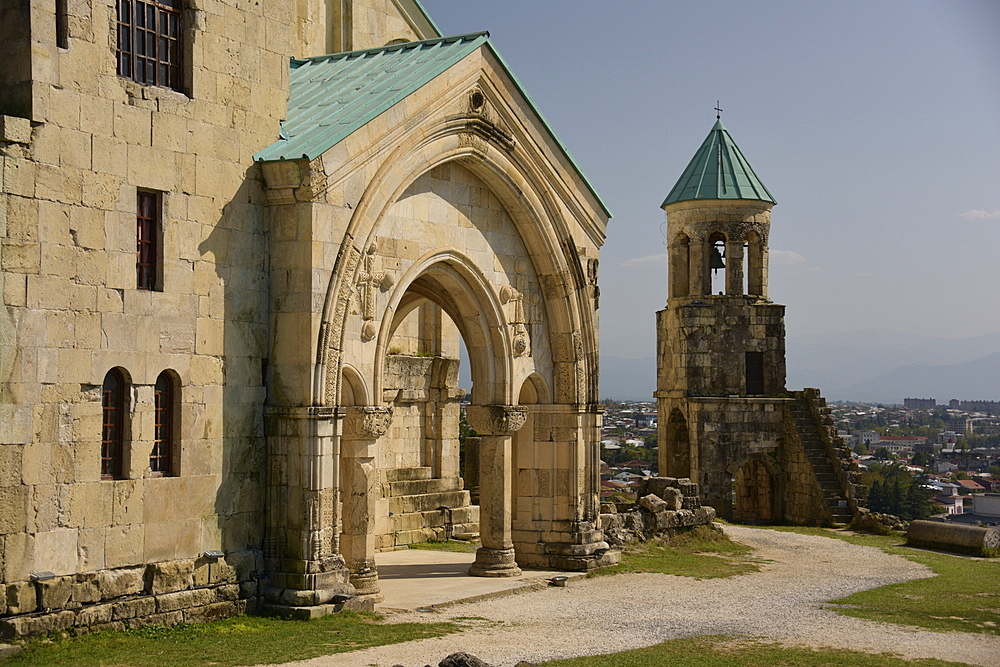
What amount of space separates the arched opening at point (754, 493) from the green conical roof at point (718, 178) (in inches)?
322

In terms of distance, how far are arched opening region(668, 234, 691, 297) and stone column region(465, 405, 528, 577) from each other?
17.9 metres

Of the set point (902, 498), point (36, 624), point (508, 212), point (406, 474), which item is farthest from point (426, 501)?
point (902, 498)

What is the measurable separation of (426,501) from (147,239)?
39.6ft

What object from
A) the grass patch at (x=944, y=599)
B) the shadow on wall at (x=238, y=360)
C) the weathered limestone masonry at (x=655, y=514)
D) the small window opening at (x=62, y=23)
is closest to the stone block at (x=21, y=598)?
the shadow on wall at (x=238, y=360)

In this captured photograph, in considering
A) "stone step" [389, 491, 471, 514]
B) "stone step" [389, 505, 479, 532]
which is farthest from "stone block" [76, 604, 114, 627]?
"stone step" [389, 491, 471, 514]

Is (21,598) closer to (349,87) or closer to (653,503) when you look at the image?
(349,87)

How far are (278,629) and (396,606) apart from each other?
2600 mm

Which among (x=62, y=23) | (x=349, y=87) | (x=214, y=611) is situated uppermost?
(x=349, y=87)

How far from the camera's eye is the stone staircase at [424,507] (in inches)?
1006

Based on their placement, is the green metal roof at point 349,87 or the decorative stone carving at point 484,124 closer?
the green metal roof at point 349,87

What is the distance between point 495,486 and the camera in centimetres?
2128

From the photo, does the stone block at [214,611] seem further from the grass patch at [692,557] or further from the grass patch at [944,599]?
the grass patch at [944,599]

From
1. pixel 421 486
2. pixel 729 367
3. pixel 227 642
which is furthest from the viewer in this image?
pixel 729 367

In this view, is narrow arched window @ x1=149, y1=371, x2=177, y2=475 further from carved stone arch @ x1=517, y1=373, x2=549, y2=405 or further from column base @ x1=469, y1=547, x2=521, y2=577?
carved stone arch @ x1=517, y1=373, x2=549, y2=405
